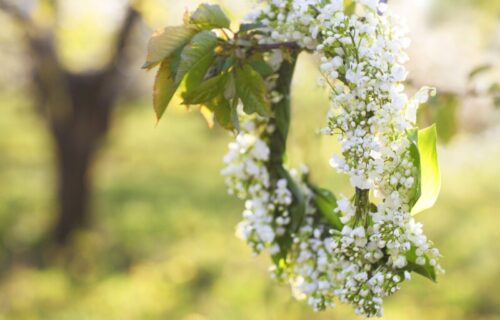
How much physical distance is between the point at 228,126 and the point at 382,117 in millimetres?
328

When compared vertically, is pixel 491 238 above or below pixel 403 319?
above

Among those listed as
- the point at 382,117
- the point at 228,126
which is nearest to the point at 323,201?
the point at 228,126

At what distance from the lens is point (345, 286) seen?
116cm

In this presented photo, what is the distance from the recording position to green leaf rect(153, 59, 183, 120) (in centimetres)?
125

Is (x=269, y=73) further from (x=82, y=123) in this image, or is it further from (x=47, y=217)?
(x=47, y=217)

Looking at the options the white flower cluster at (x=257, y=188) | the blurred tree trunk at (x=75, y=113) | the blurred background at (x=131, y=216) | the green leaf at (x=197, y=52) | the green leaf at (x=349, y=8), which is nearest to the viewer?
the green leaf at (x=197, y=52)

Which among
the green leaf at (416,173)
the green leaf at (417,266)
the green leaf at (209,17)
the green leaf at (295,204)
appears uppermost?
the green leaf at (209,17)

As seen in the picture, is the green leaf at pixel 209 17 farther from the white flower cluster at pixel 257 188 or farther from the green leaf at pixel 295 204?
the green leaf at pixel 295 204

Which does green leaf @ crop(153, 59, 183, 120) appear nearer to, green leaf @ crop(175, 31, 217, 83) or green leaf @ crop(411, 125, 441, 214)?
green leaf @ crop(175, 31, 217, 83)

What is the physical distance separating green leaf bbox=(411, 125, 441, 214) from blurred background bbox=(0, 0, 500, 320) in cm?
177

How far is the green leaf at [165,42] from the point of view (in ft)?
4.09

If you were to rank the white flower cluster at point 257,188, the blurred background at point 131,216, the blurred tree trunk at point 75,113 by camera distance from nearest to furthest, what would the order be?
the white flower cluster at point 257,188 → the blurred background at point 131,216 → the blurred tree trunk at point 75,113

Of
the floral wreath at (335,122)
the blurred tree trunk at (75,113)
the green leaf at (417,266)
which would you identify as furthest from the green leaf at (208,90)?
the blurred tree trunk at (75,113)

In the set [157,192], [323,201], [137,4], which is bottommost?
[323,201]
